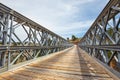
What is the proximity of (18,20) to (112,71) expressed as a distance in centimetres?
398

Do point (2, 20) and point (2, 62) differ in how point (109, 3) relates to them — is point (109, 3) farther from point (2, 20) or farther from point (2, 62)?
point (2, 62)

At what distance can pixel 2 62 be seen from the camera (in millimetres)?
3902

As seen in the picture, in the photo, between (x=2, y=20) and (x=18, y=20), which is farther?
(x=18, y=20)

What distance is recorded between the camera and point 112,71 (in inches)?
134

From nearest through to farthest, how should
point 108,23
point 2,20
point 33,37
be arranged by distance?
1. point 108,23
2. point 2,20
3. point 33,37

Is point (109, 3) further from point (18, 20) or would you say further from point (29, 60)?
point (29, 60)

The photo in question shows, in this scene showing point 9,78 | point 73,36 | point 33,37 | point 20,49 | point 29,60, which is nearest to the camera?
point 9,78

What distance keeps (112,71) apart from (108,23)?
148cm

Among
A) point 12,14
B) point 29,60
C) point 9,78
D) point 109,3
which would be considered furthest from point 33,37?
point 109,3

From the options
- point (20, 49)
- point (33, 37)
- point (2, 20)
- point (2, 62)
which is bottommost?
point (2, 62)

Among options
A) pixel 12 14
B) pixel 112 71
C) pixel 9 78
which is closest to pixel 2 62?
pixel 9 78

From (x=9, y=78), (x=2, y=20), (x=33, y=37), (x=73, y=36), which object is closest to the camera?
(x=9, y=78)

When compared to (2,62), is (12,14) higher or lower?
higher

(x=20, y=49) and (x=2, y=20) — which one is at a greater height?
(x=2, y=20)
